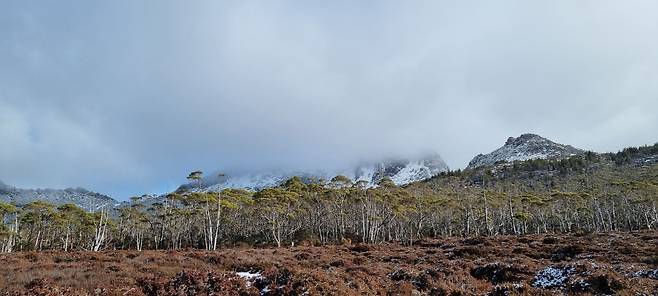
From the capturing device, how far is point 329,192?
74312 millimetres

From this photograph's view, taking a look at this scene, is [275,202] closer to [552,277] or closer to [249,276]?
[249,276]

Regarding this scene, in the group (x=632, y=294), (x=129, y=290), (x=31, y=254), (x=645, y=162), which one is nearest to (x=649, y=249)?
(x=632, y=294)

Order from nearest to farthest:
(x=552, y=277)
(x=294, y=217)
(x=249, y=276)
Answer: (x=552, y=277), (x=249, y=276), (x=294, y=217)

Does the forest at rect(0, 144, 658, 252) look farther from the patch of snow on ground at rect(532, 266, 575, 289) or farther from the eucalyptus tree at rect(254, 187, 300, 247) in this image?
the patch of snow on ground at rect(532, 266, 575, 289)

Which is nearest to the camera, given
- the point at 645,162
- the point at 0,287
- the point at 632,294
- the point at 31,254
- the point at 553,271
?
the point at 632,294

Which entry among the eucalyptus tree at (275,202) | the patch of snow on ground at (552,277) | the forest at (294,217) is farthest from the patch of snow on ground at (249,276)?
the eucalyptus tree at (275,202)

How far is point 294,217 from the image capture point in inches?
2953

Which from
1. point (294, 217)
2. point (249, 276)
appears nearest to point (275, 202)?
point (294, 217)

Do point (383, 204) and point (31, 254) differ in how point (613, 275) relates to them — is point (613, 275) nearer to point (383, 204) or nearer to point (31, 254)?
point (31, 254)

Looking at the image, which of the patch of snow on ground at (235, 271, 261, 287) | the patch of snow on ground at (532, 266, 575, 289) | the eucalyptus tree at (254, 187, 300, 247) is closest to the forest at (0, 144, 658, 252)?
the eucalyptus tree at (254, 187, 300, 247)

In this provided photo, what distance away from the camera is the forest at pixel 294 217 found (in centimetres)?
6644

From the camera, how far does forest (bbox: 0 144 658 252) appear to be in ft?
218

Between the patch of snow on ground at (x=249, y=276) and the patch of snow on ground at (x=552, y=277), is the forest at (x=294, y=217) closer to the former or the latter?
the patch of snow on ground at (x=552, y=277)

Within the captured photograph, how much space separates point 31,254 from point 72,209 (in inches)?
1704
